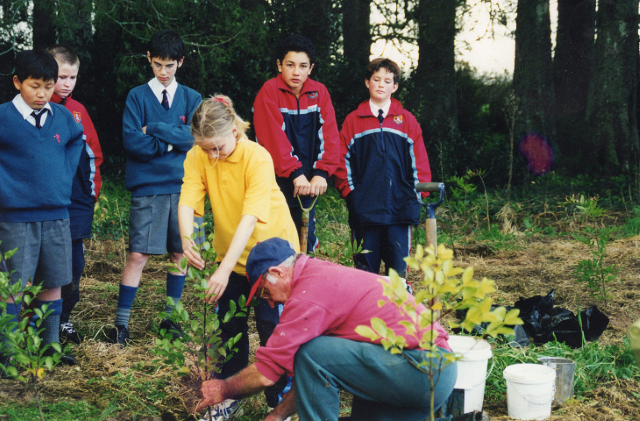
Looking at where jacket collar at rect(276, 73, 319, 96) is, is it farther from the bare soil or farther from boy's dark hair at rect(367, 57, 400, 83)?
the bare soil

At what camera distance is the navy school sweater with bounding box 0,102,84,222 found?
300cm

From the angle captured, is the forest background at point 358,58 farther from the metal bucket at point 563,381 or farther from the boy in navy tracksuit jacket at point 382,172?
the metal bucket at point 563,381

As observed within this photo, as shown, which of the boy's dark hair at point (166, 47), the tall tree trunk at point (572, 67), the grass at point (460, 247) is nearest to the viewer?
the grass at point (460, 247)

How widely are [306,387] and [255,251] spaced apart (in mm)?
519

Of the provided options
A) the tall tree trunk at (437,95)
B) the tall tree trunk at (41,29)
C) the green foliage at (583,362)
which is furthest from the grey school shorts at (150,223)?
the tall tree trunk at (437,95)

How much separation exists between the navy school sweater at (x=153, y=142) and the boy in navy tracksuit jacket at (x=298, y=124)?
0.47 m

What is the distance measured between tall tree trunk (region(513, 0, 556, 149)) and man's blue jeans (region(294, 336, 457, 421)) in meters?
8.15

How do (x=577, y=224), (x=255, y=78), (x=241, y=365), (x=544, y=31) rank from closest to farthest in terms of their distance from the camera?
(x=241, y=365) → (x=577, y=224) → (x=255, y=78) → (x=544, y=31)

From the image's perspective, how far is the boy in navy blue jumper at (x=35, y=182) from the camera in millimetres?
3002

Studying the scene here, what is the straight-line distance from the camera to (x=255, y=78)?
337 inches

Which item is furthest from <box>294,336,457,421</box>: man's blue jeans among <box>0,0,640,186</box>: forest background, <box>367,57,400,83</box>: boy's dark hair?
<box>0,0,640,186</box>: forest background

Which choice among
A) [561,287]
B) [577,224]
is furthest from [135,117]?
[577,224]

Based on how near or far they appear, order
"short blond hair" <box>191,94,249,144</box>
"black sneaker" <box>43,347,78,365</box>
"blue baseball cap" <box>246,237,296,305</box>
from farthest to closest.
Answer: "black sneaker" <box>43,347,78,365</box> < "short blond hair" <box>191,94,249,144</box> < "blue baseball cap" <box>246,237,296,305</box>

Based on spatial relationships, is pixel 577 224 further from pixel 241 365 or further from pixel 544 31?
pixel 241 365
